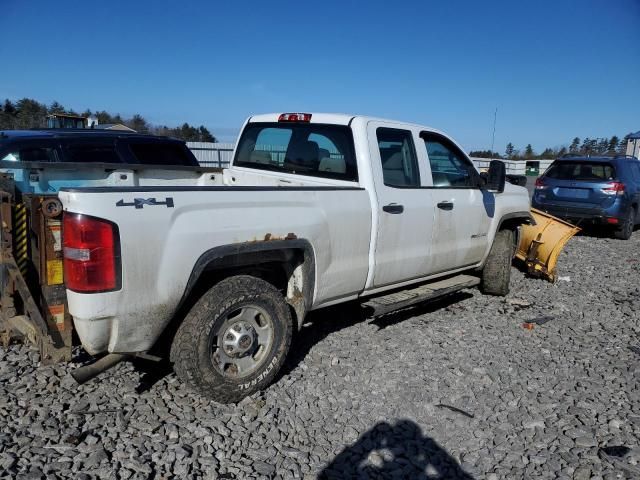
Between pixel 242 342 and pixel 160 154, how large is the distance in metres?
4.95

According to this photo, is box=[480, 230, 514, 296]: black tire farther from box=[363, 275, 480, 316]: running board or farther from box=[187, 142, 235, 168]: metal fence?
box=[187, 142, 235, 168]: metal fence

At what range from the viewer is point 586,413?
3656 mm

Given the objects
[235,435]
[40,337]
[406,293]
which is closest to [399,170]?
[406,293]

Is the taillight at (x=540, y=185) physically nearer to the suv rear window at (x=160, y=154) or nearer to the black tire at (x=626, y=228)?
the black tire at (x=626, y=228)

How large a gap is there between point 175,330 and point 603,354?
3820 millimetres

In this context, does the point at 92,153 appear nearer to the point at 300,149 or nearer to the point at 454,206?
the point at 300,149

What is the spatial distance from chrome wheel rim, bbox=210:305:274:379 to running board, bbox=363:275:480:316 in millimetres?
1150

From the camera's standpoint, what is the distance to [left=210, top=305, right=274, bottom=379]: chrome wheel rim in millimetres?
3471

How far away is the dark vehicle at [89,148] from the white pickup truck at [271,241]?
8.63 feet

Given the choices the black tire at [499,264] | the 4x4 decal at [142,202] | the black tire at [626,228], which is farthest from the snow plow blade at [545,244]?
the 4x4 decal at [142,202]

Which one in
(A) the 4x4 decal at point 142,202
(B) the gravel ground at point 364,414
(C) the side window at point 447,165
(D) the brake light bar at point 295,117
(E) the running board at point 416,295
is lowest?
(B) the gravel ground at point 364,414

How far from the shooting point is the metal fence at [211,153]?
62.5ft

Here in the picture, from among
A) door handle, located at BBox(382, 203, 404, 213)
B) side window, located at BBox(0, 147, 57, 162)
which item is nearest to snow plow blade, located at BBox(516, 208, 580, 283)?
door handle, located at BBox(382, 203, 404, 213)

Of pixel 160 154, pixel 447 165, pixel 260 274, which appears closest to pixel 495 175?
pixel 447 165
